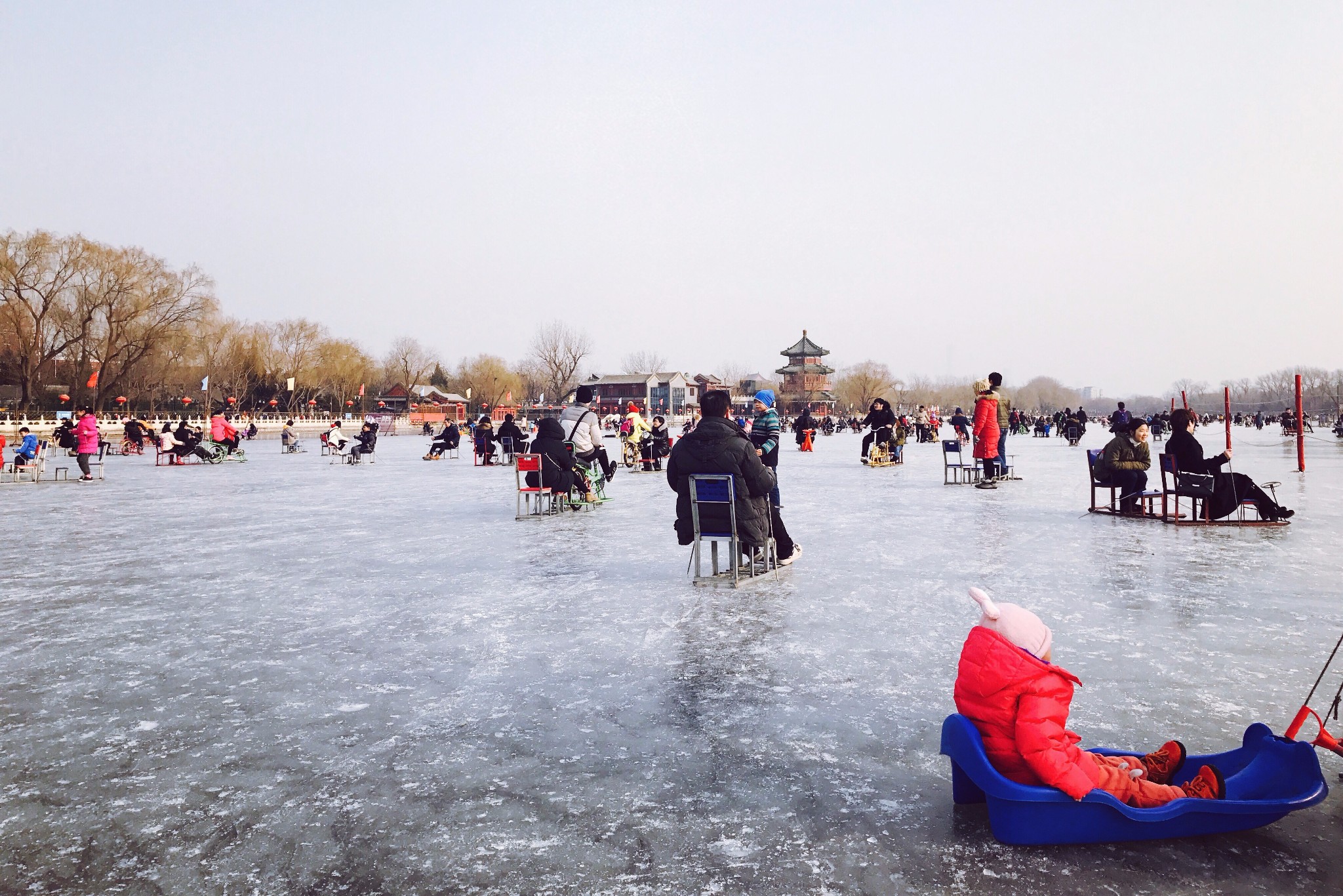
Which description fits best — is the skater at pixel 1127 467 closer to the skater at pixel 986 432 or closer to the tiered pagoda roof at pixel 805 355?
the skater at pixel 986 432

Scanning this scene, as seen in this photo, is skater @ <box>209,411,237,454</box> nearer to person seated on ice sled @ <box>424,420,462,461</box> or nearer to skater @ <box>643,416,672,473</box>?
Answer: person seated on ice sled @ <box>424,420,462,461</box>

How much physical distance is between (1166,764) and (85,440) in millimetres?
20444

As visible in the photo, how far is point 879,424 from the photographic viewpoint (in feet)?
69.6

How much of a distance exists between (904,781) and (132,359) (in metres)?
59.7

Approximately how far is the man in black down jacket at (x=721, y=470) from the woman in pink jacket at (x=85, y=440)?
16134 millimetres

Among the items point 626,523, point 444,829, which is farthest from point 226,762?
point 626,523

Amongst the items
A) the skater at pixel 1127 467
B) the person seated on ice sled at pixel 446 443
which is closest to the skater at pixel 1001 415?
the skater at pixel 1127 467

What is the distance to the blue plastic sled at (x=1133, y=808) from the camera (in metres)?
2.68

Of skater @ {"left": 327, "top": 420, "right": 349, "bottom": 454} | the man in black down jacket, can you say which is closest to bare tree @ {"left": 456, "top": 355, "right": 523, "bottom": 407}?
skater @ {"left": 327, "top": 420, "right": 349, "bottom": 454}

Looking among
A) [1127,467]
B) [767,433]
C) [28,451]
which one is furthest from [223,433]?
[1127,467]

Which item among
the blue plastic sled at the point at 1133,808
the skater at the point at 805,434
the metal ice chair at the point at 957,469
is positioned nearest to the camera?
the blue plastic sled at the point at 1133,808

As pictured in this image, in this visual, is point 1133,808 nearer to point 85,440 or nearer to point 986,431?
point 986,431

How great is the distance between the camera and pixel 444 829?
9.53 feet

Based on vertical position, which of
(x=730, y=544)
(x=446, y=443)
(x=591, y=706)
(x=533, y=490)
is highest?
(x=446, y=443)
